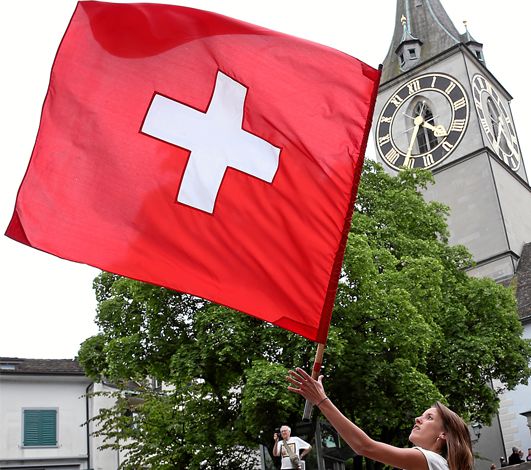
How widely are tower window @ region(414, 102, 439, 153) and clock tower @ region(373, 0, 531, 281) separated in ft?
0.18

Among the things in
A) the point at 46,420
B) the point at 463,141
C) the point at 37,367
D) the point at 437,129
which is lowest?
the point at 46,420

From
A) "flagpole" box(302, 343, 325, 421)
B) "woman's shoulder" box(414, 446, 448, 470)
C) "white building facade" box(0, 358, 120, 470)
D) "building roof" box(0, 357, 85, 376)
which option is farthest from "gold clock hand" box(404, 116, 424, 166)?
"woman's shoulder" box(414, 446, 448, 470)

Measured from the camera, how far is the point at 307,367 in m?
22.1

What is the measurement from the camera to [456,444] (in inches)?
165

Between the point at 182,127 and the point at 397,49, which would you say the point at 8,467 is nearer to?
the point at 397,49

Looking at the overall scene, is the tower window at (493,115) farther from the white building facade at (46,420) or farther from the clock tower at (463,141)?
the white building facade at (46,420)

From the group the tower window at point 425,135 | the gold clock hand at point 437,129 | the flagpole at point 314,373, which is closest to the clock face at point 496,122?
the gold clock hand at point 437,129

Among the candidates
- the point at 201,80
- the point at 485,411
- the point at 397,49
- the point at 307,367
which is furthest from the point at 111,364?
the point at 397,49

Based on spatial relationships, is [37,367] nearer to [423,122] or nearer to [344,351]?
[344,351]

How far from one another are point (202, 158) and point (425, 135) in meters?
43.3

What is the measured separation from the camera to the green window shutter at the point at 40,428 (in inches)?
1599

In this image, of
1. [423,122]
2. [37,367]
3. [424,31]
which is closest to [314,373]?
[37,367]

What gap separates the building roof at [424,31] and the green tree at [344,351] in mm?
25820

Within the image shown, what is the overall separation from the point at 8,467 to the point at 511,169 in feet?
97.3
